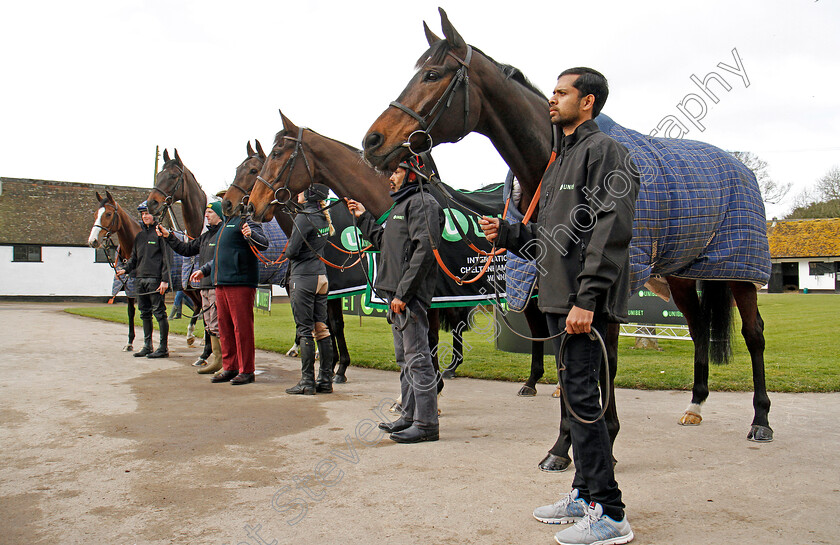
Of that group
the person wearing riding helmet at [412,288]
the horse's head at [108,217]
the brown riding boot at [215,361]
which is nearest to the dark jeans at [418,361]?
the person wearing riding helmet at [412,288]

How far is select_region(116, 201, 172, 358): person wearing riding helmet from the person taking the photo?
31.7 ft

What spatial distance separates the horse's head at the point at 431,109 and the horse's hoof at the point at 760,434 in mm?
2967

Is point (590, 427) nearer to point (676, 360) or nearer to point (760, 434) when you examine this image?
point (760, 434)

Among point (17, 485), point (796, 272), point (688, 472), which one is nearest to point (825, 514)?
point (688, 472)

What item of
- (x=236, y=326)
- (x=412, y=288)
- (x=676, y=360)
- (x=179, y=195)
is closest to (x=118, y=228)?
(x=179, y=195)

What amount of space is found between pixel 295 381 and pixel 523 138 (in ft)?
15.3

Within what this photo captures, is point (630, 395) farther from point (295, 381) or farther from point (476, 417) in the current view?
point (295, 381)

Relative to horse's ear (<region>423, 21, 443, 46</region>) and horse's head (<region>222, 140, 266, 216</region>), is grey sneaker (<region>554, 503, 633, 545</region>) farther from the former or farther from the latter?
horse's head (<region>222, 140, 266, 216</region>)

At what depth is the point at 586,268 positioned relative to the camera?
2494 millimetres

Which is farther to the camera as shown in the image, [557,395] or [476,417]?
[557,395]

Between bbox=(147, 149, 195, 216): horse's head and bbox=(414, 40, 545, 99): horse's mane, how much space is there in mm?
6355

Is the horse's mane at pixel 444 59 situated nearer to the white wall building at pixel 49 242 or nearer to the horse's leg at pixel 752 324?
the horse's leg at pixel 752 324

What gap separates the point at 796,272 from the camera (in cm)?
4531

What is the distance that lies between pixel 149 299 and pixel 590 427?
891 centimetres
